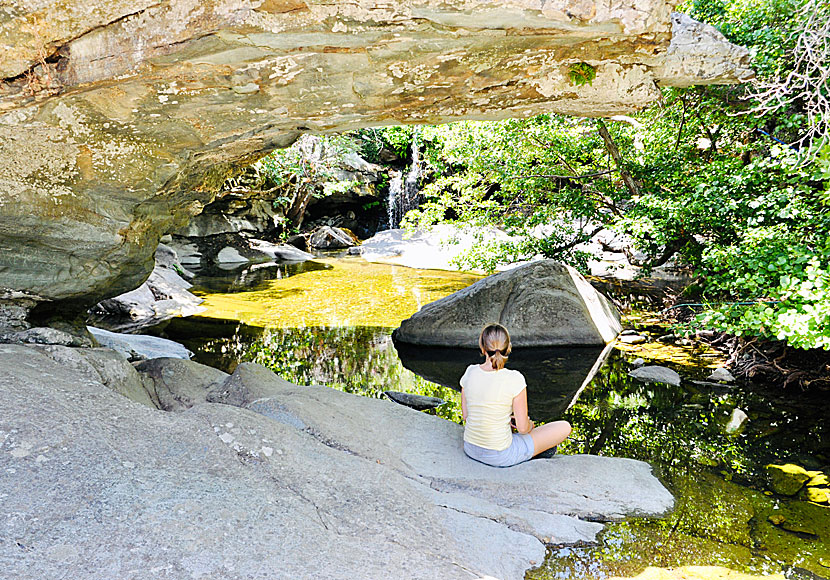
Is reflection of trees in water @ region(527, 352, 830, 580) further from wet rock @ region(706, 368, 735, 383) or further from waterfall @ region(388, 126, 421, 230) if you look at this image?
waterfall @ region(388, 126, 421, 230)

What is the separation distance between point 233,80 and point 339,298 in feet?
28.9

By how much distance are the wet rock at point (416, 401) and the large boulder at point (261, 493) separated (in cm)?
149

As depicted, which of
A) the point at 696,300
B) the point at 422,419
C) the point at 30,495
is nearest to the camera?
the point at 30,495

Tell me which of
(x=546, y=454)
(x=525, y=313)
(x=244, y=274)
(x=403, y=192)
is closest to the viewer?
(x=546, y=454)

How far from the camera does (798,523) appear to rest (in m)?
3.63

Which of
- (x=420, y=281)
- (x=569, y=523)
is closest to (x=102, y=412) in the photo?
(x=569, y=523)

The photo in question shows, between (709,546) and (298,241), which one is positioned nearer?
(709,546)

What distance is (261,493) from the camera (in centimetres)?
311

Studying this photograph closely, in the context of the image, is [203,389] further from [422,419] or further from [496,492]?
[496,492]

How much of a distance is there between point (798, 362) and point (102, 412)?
23.5ft

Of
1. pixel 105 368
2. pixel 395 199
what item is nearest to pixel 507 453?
pixel 105 368

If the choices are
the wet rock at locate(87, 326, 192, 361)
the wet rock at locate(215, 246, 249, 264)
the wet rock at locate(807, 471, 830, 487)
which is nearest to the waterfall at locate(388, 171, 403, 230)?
the wet rock at locate(215, 246, 249, 264)

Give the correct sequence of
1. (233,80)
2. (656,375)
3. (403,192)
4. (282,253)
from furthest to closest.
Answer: (403,192) → (282,253) → (656,375) → (233,80)

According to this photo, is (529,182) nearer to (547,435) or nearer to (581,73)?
(581,73)
